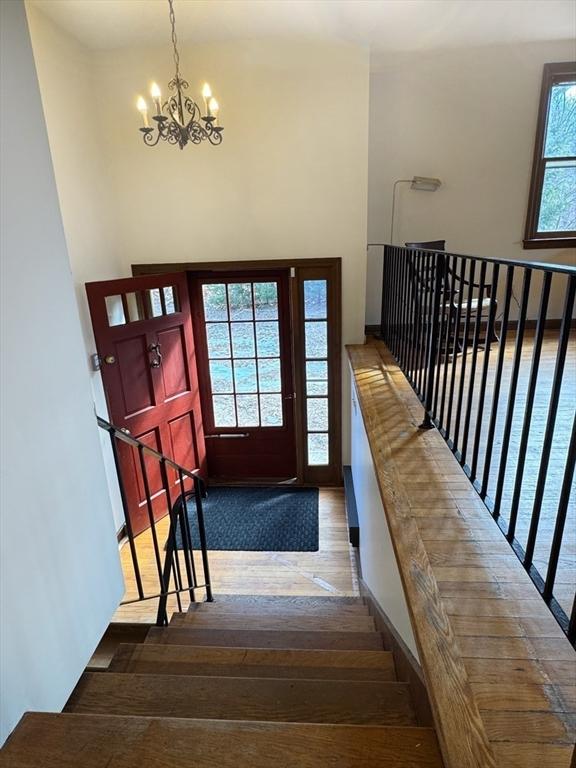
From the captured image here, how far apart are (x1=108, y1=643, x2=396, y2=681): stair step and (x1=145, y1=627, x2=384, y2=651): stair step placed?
0.93 feet

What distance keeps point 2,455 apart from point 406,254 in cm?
244

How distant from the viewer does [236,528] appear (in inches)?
161

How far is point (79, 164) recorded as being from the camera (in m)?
3.34

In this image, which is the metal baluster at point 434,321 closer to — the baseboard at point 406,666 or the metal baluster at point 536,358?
the metal baluster at point 536,358

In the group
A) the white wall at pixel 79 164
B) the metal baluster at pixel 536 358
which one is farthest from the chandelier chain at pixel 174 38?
the metal baluster at pixel 536 358

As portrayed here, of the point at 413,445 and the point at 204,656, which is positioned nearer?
the point at 204,656

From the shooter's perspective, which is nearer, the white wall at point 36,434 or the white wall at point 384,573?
the white wall at point 36,434

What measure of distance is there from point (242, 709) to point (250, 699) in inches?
1.8

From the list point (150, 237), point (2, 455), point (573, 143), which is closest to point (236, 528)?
point (150, 237)

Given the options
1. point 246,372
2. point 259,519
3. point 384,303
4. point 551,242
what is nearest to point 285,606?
point 259,519

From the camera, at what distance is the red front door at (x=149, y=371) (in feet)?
11.5

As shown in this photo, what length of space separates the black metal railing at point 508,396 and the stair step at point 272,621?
1.02 metres

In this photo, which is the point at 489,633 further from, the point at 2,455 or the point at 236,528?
the point at 236,528

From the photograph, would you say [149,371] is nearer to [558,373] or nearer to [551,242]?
[558,373]
